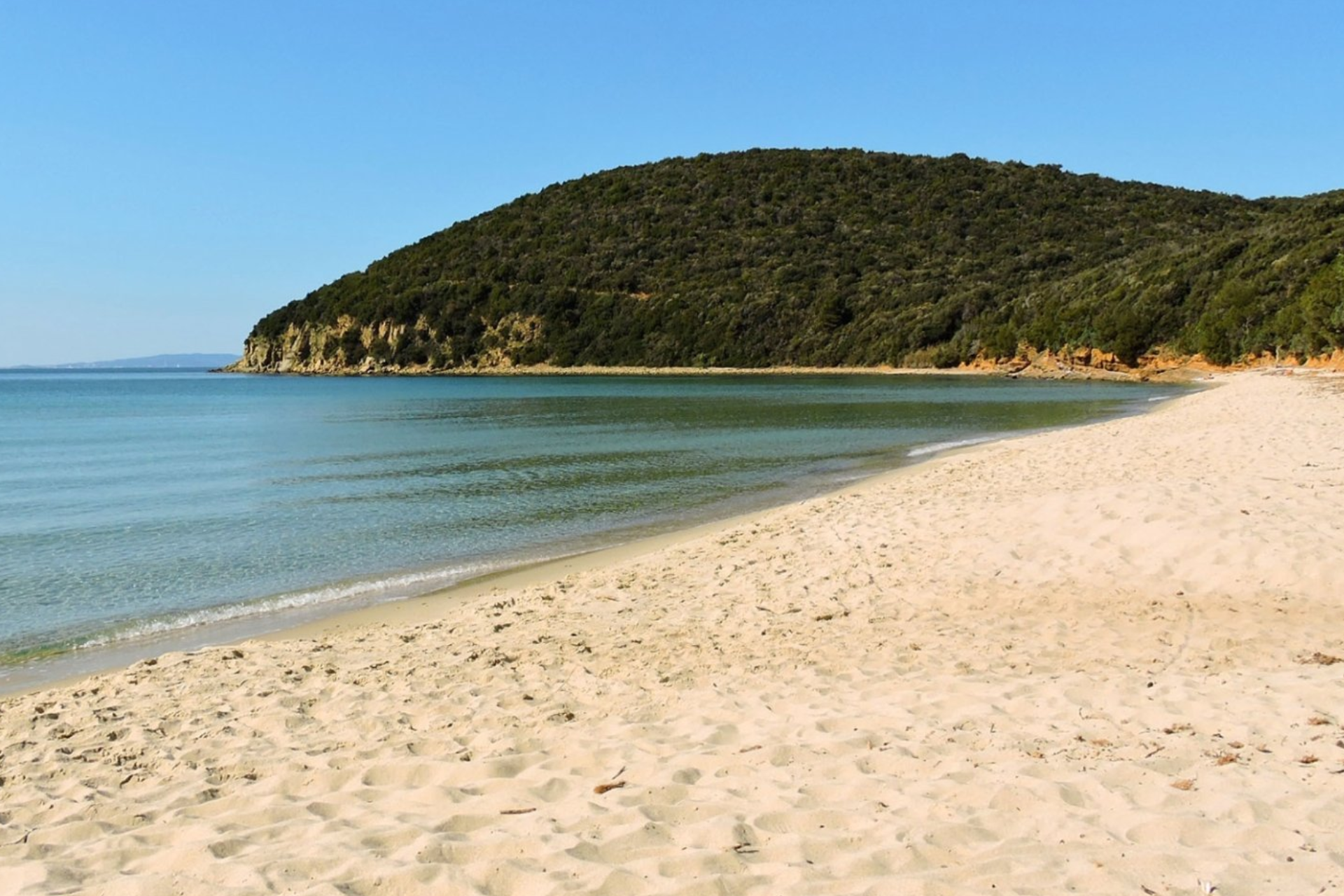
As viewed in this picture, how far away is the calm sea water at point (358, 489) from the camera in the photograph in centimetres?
1034

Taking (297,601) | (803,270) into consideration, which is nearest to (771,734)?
(297,601)

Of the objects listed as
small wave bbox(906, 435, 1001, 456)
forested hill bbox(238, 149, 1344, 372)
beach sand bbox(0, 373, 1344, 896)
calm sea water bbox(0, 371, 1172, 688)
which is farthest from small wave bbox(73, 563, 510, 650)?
forested hill bbox(238, 149, 1344, 372)

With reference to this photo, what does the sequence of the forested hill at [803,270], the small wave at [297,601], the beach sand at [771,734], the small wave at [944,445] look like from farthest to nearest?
the forested hill at [803,270]
the small wave at [944,445]
the small wave at [297,601]
the beach sand at [771,734]

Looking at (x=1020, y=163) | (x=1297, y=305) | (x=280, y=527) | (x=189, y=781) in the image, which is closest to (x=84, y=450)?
(x=280, y=527)

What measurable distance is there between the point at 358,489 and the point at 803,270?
91.7 m

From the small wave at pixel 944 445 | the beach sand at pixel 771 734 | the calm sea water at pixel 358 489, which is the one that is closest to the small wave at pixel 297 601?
the calm sea water at pixel 358 489

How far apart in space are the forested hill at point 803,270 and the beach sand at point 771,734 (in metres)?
63.1

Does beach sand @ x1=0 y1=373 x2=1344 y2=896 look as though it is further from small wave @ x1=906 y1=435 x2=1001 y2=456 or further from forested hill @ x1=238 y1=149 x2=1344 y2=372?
forested hill @ x1=238 y1=149 x2=1344 y2=372

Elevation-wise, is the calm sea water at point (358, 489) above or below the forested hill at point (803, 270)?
below

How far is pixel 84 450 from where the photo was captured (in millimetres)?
27859

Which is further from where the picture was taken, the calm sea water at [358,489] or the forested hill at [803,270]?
the forested hill at [803,270]

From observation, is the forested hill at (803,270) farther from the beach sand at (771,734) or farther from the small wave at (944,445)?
the beach sand at (771,734)

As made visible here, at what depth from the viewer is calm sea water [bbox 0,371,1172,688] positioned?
33.9 ft

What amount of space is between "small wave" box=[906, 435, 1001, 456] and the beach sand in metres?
13.1
